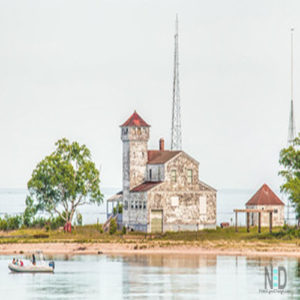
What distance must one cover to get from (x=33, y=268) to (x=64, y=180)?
22333 millimetres

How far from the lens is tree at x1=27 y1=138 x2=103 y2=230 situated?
11006cm

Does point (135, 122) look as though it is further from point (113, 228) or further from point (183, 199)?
point (113, 228)

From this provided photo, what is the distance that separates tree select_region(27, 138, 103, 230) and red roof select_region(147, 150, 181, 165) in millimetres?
6310

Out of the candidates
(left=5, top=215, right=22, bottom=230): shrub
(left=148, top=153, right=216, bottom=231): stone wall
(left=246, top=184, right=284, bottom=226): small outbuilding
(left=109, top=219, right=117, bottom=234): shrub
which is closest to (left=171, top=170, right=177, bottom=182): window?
(left=148, top=153, right=216, bottom=231): stone wall

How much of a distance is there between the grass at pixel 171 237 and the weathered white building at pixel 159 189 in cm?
197

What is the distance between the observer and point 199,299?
2938 inches

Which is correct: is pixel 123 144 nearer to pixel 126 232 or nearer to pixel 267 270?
pixel 126 232

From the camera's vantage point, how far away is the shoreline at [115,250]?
98062 millimetres

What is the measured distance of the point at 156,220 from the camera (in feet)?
350

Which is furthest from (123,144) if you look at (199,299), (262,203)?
(199,299)

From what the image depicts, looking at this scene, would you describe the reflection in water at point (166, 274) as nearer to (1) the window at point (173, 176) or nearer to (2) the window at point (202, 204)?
(1) the window at point (173, 176)

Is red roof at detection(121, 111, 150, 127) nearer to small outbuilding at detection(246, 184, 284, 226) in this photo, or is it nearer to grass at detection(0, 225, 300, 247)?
grass at detection(0, 225, 300, 247)

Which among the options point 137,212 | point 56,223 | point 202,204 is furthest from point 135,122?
point 56,223

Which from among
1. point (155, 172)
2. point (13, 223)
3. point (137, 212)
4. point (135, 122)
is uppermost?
point (135, 122)
